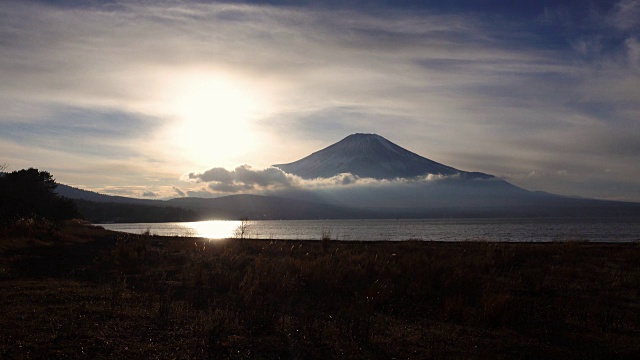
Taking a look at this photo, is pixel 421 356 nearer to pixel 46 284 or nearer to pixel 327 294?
pixel 327 294

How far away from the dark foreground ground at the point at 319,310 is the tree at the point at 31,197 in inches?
867

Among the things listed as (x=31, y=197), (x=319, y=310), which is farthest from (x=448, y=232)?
(x=319, y=310)

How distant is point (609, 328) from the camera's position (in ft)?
28.0

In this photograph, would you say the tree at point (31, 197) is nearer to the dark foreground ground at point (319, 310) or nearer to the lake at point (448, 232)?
the lake at point (448, 232)

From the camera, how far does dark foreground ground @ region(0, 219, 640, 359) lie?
6.99m

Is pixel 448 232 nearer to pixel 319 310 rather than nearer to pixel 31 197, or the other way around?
pixel 31 197

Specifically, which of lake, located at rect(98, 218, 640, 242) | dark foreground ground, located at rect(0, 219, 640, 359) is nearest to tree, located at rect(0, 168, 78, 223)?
lake, located at rect(98, 218, 640, 242)

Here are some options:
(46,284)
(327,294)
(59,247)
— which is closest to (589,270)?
(327,294)

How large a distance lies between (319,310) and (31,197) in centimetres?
4172

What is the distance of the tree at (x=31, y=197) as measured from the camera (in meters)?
35.3

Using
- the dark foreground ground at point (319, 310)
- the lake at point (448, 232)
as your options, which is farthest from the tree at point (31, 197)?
the dark foreground ground at point (319, 310)

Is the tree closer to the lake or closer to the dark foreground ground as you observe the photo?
the lake

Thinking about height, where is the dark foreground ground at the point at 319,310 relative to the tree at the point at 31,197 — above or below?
below

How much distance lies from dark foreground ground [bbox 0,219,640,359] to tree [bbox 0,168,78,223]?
2203 centimetres
